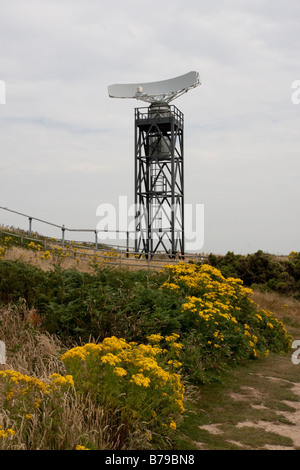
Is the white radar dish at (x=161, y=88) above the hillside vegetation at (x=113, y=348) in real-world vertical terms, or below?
above

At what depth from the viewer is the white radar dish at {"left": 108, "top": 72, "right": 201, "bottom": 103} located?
104 ft

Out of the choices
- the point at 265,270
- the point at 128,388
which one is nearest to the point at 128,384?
the point at 128,388

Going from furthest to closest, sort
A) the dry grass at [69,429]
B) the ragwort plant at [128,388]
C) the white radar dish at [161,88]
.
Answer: the white radar dish at [161,88] → the ragwort plant at [128,388] → the dry grass at [69,429]

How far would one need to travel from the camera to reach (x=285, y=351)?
11.6 m

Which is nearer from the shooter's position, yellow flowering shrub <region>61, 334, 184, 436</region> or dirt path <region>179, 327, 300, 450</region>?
yellow flowering shrub <region>61, 334, 184, 436</region>

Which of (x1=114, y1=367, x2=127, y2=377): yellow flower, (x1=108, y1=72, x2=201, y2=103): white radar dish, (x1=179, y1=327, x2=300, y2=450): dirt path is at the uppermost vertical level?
(x1=108, y1=72, x2=201, y2=103): white radar dish

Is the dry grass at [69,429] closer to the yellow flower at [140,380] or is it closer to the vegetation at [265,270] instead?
the yellow flower at [140,380]

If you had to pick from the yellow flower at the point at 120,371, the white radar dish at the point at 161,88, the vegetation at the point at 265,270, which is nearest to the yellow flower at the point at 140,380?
the yellow flower at the point at 120,371

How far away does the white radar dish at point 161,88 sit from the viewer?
3170 cm

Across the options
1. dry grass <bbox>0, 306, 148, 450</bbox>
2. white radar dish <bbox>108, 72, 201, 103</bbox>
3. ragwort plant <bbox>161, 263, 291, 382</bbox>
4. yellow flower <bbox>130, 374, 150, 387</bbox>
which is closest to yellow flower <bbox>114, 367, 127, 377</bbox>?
yellow flower <bbox>130, 374, 150, 387</bbox>

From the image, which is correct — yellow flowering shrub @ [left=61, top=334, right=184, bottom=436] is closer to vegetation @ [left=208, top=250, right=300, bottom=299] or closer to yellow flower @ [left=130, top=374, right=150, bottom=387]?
yellow flower @ [left=130, top=374, right=150, bottom=387]

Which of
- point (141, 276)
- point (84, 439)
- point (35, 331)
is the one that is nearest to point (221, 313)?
point (141, 276)

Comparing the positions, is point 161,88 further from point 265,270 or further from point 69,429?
point 69,429

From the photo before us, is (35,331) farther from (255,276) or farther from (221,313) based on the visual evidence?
(255,276)
